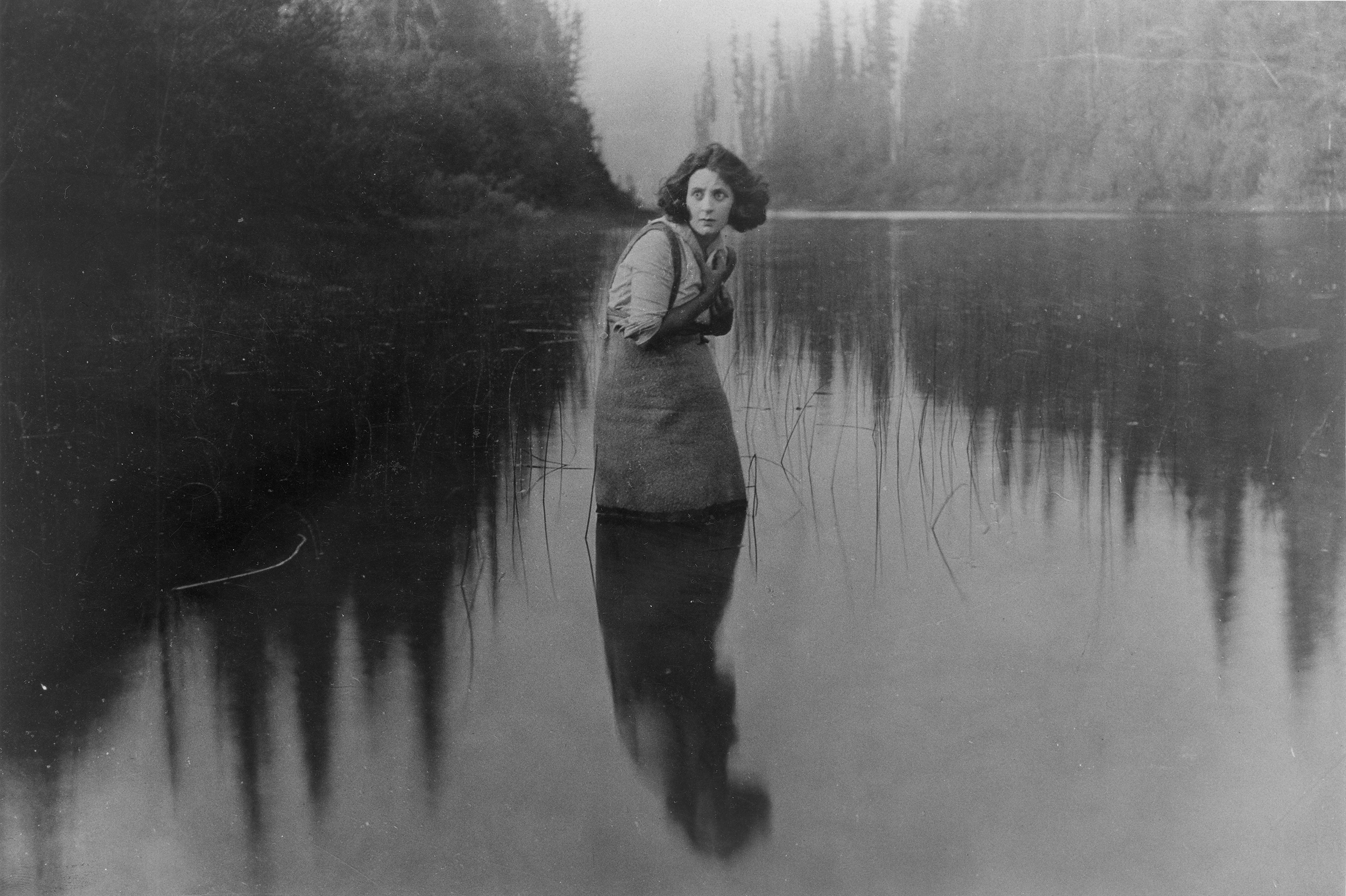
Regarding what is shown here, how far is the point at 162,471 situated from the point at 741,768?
210cm

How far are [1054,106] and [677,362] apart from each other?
1.55 metres

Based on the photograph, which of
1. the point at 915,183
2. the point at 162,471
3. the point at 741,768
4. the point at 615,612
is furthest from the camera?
the point at 915,183

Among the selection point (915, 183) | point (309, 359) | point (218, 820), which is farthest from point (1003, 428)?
point (218, 820)

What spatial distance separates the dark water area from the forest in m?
0.14

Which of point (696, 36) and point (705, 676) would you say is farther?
point (696, 36)

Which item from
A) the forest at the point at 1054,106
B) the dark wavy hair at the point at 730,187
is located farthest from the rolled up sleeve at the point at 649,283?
the forest at the point at 1054,106

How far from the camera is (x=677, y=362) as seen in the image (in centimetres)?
342

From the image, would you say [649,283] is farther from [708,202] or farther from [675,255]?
[708,202]

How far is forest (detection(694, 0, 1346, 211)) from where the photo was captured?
3553 millimetres

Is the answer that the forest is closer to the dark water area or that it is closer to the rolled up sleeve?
the dark water area

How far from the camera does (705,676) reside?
2.91 meters

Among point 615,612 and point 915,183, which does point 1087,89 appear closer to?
point 915,183

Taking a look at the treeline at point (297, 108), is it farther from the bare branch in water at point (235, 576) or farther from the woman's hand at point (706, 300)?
the bare branch in water at point (235, 576)

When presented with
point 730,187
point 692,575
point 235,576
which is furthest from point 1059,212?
point 235,576
